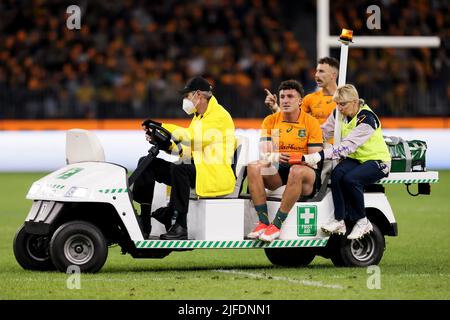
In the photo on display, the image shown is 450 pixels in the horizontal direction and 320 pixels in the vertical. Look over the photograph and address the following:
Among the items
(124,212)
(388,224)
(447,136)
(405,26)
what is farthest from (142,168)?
(405,26)

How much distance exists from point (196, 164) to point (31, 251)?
1620 mm

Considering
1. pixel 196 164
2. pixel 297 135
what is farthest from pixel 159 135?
pixel 297 135

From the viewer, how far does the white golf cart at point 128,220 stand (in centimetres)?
1094

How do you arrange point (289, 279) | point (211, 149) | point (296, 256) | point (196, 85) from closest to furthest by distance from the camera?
point (289, 279), point (211, 149), point (196, 85), point (296, 256)

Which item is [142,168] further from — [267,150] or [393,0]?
[393,0]

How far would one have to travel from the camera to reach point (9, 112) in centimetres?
2517

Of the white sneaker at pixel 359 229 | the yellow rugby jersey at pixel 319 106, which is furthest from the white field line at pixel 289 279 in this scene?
the yellow rugby jersey at pixel 319 106

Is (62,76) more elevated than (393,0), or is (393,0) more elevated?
(393,0)

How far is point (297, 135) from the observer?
11.4m

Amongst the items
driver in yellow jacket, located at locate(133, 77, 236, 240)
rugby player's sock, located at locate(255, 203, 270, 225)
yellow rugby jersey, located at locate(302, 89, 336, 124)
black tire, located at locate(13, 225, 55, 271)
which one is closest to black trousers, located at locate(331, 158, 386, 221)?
rugby player's sock, located at locate(255, 203, 270, 225)

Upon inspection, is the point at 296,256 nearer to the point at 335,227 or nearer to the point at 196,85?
the point at 335,227
